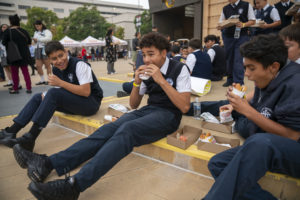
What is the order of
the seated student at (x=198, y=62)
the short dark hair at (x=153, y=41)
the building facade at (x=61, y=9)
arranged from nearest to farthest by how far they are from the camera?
the short dark hair at (x=153, y=41) < the seated student at (x=198, y=62) < the building facade at (x=61, y=9)

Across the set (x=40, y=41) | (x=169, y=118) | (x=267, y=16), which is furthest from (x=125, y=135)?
(x=40, y=41)

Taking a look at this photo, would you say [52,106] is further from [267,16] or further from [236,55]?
[267,16]

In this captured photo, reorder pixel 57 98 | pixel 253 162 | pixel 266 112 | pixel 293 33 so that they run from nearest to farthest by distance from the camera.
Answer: pixel 253 162 → pixel 266 112 → pixel 293 33 → pixel 57 98

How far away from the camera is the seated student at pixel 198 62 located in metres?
4.47

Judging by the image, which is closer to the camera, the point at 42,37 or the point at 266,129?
the point at 266,129

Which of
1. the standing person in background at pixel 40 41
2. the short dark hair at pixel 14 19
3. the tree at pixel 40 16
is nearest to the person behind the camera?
the short dark hair at pixel 14 19

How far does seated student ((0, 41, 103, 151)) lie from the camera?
2400 mm

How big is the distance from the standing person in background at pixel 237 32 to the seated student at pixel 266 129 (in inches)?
116

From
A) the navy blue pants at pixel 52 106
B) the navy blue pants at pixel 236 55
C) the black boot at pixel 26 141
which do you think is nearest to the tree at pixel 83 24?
the navy blue pants at pixel 236 55

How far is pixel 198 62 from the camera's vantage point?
4477mm

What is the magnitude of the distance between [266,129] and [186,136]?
0.95 metres

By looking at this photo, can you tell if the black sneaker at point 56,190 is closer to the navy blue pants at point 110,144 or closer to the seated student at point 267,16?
the navy blue pants at point 110,144

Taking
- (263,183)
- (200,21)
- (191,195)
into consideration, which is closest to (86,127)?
(191,195)

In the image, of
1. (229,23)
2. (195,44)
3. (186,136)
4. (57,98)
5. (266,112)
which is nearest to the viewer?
(266,112)
